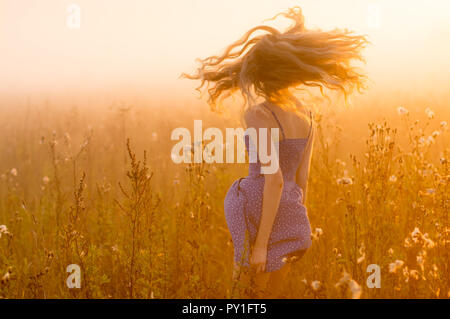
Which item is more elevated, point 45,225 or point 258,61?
point 258,61

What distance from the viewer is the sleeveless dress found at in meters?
2.45

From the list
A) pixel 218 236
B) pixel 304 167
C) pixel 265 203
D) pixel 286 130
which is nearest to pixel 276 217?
pixel 265 203

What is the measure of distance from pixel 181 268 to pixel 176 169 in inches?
128

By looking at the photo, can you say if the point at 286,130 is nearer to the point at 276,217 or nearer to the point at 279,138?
the point at 279,138

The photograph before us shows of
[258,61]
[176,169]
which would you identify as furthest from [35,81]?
[258,61]

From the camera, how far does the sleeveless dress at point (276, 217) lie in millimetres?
2449

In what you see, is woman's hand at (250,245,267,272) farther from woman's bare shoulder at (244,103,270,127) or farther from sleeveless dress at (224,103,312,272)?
woman's bare shoulder at (244,103,270,127)

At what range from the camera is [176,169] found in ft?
21.7

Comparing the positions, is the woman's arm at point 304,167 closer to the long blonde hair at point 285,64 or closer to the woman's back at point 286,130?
the woman's back at point 286,130

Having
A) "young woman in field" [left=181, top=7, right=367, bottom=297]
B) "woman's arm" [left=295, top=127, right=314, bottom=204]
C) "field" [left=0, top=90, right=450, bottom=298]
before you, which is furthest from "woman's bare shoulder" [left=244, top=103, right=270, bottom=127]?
"field" [left=0, top=90, right=450, bottom=298]

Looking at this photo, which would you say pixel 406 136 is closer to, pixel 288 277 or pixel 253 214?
pixel 288 277

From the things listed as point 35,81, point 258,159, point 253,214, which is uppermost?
point 35,81

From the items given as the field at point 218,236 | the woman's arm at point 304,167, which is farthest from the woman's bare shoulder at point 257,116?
the field at point 218,236
